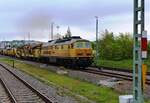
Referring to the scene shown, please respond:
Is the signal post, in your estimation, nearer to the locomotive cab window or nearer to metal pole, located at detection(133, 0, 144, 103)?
metal pole, located at detection(133, 0, 144, 103)

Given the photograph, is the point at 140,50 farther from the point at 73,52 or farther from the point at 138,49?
the point at 73,52

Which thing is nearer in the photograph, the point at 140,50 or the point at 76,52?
the point at 140,50

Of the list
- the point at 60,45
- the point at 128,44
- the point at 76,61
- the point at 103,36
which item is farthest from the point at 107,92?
the point at 103,36

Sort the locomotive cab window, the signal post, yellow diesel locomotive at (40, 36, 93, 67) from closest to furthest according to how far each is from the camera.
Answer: the signal post < yellow diesel locomotive at (40, 36, 93, 67) < the locomotive cab window

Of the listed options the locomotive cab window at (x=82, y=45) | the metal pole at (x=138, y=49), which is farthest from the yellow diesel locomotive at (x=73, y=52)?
the metal pole at (x=138, y=49)

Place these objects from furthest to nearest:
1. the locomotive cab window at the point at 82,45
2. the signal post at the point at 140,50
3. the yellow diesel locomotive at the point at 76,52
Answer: the locomotive cab window at the point at 82,45
the yellow diesel locomotive at the point at 76,52
the signal post at the point at 140,50

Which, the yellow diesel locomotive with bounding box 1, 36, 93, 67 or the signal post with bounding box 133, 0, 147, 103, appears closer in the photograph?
the signal post with bounding box 133, 0, 147, 103

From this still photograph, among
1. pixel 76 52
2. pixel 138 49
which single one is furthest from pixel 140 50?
pixel 76 52

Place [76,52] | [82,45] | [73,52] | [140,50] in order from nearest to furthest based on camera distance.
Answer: [140,50]
[76,52]
[73,52]
[82,45]

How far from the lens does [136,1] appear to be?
1238cm

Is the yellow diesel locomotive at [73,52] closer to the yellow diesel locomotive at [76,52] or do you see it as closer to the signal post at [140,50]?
the yellow diesel locomotive at [76,52]


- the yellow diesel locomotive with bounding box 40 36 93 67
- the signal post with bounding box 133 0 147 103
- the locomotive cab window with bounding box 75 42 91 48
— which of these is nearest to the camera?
the signal post with bounding box 133 0 147 103

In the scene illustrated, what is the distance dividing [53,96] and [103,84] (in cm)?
518

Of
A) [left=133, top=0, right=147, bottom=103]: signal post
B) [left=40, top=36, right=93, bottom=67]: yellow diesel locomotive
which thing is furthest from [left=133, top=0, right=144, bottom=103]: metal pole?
[left=40, top=36, right=93, bottom=67]: yellow diesel locomotive
